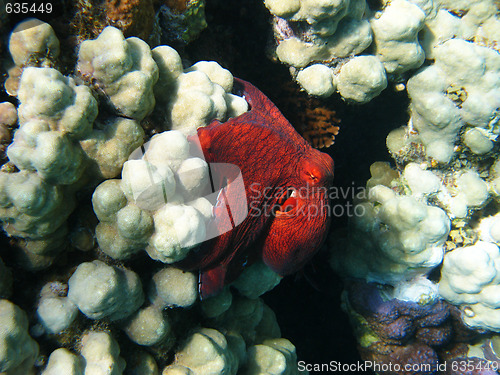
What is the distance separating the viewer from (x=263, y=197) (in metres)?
2.31

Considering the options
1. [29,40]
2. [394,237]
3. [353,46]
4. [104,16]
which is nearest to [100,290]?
[29,40]

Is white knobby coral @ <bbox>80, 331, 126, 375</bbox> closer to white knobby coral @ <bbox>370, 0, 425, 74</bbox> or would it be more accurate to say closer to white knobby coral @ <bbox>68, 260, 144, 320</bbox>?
white knobby coral @ <bbox>68, 260, 144, 320</bbox>

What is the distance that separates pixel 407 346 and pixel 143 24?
511 cm

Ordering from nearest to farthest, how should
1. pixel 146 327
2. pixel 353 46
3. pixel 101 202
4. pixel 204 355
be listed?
pixel 101 202
pixel 146 327
pixel 204 355
pixel 353 46

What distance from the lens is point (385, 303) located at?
4.09 metres

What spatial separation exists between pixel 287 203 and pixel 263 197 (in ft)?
0.87

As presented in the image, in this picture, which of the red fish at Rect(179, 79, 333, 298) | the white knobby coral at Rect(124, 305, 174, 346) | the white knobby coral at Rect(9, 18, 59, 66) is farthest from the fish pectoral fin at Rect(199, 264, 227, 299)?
the white knobby coral at Rect(9, 18, 59, 66)

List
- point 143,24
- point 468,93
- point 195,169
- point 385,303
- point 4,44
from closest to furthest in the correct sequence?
point 4,44
point 195,169
point 143,24
point 468,93
point 385,303

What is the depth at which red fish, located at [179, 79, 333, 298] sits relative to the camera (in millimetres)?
2145

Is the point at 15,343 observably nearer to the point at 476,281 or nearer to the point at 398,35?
the point at 398,35

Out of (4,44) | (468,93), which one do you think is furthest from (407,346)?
(4,44)

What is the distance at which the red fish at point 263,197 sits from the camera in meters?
2.14

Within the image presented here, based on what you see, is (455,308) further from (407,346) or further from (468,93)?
(468,93)

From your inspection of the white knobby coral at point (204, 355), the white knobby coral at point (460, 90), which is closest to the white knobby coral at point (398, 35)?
the white knobby coral at point (460, 90)
